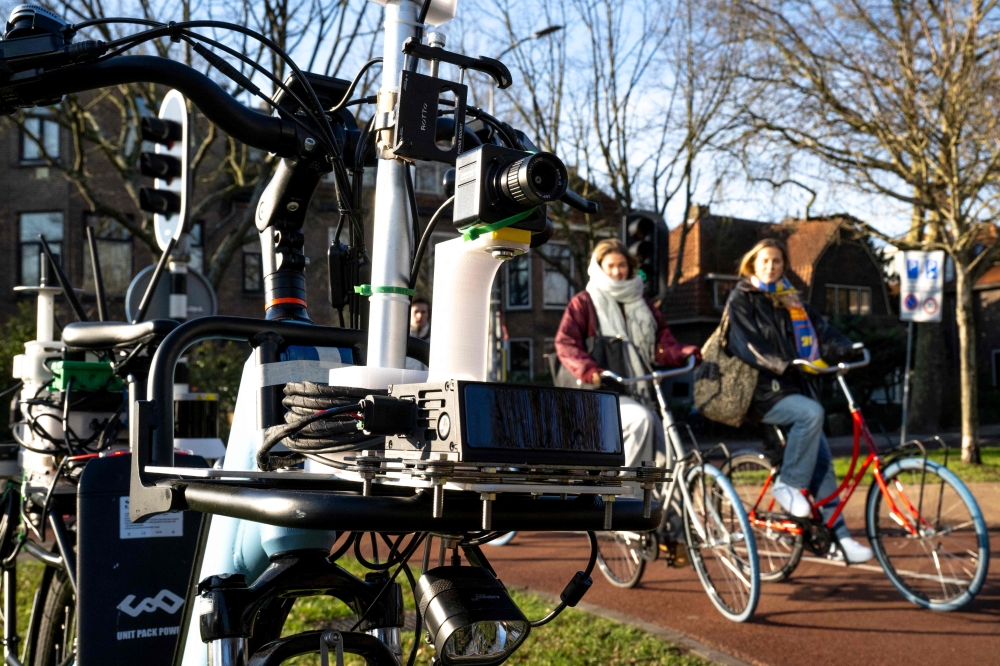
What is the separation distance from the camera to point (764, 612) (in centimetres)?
→ 552

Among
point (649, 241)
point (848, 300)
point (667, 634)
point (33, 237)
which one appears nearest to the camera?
point (667, 634)

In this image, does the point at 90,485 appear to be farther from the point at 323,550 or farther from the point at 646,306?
the point at 646,306

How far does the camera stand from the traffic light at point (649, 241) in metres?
10.3

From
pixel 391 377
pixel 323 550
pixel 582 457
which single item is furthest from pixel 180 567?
pixel 582 457

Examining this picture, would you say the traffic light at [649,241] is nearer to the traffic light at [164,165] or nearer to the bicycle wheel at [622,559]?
the bicycle wheel at [622,559]

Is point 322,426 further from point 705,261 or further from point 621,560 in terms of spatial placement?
point 705,261

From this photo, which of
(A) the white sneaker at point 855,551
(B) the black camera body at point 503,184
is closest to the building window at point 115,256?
(A) the white sneaker at point 855,551

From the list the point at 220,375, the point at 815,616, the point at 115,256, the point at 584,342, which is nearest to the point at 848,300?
the point at 115,256

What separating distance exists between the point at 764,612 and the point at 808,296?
3352cm

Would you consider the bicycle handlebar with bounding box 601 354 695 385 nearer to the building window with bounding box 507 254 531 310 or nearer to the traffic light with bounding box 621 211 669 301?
the traffic light with bounding box 621 211 669 301

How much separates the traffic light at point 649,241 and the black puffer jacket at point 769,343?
3830 mm

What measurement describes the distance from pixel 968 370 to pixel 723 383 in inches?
370

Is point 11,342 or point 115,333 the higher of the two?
point 115,333

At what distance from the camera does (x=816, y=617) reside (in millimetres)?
5316
